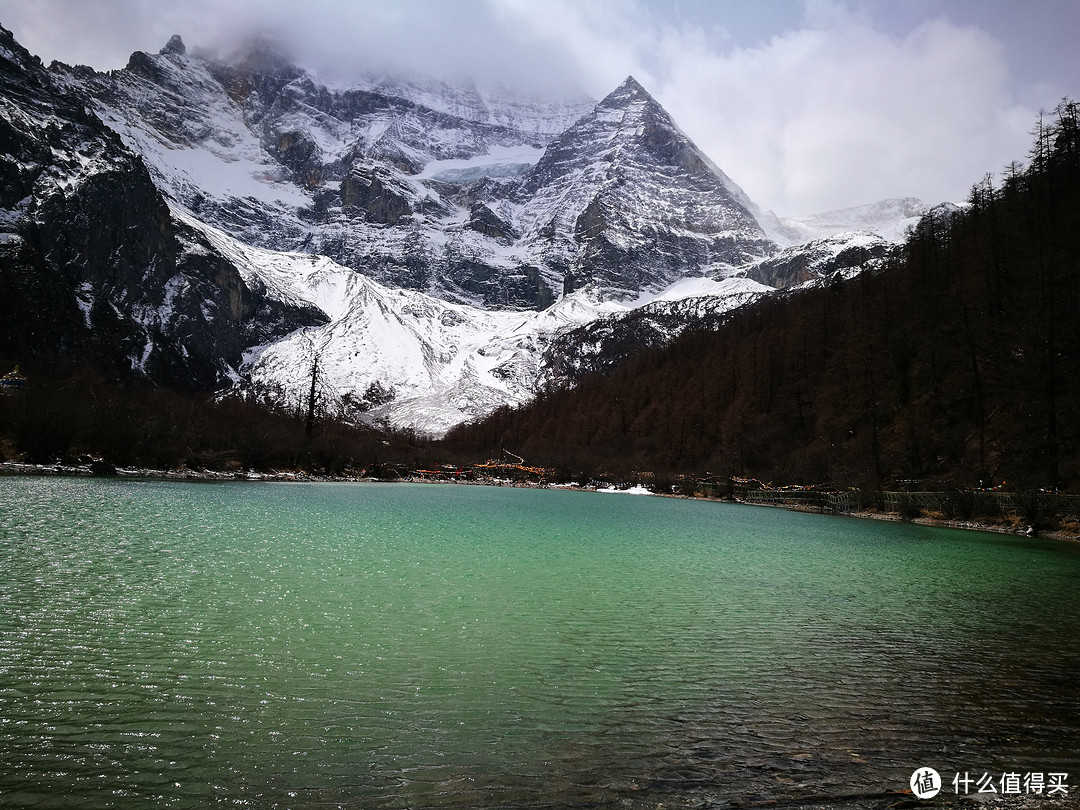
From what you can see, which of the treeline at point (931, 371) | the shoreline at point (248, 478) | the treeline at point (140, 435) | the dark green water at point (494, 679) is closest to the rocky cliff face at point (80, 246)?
the treeline at point (140, 435)

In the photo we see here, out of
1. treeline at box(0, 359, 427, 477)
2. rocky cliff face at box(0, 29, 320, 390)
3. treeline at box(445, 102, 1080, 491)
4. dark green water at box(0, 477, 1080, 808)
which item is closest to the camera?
dark green water at box(0, 477, 1080, 808)

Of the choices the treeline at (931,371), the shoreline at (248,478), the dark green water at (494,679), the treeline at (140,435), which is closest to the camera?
the dark green water at (494,679)

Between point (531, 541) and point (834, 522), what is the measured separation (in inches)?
933

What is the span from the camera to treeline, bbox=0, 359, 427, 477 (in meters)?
42.0

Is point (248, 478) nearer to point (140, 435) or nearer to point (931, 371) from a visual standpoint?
point (140, 435)

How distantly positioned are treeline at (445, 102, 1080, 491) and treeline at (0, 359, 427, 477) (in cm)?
4143

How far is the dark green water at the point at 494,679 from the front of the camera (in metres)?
5.17

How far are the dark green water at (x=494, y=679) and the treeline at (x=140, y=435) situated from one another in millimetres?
32692

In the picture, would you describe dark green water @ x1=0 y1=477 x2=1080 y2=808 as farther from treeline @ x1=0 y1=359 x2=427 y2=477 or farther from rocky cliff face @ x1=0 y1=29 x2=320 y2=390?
rocky cliff face @ x1=0 y1=29 x2=320 y2=390

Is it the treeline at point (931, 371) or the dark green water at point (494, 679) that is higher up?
the treeline at point (931, 371)

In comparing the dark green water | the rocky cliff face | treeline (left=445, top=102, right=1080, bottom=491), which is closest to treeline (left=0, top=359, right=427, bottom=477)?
the dark green water

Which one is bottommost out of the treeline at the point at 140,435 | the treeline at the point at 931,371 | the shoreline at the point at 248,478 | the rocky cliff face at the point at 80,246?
→ the shoreline at the point at 248,478

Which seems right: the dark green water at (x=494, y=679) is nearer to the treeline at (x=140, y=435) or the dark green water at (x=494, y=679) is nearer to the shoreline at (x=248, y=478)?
the shoreline at (x=248, y=478)

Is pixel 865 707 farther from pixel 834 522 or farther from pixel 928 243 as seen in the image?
pixel 928 243
